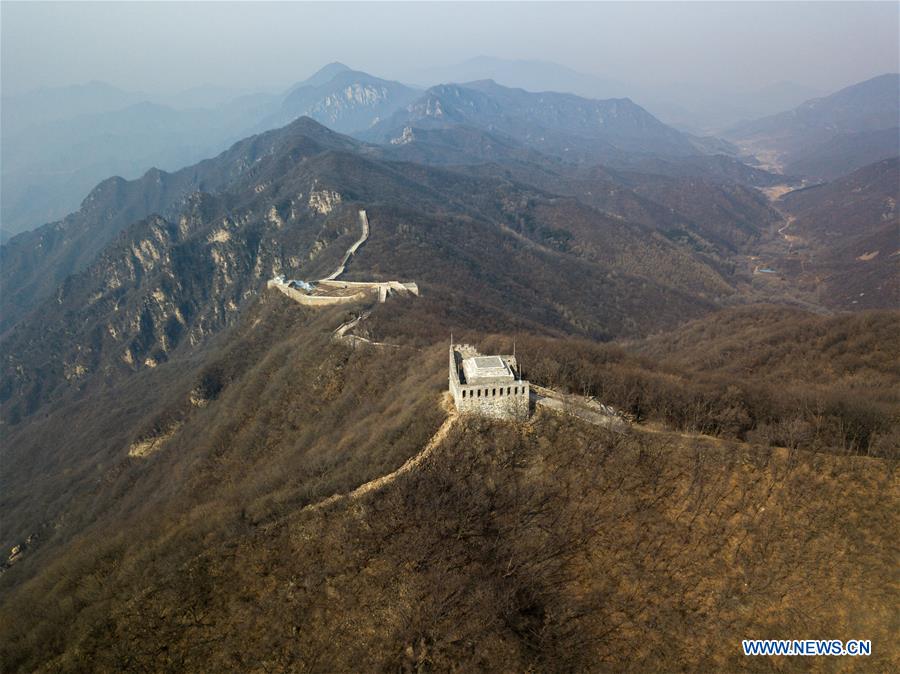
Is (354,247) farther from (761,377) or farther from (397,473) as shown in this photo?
(397,473)

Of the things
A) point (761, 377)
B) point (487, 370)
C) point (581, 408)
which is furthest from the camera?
point (761, 377)

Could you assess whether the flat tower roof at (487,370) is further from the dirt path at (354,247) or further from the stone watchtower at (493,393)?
the dirt path at (354,247)

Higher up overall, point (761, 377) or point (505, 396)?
point (505, 396)

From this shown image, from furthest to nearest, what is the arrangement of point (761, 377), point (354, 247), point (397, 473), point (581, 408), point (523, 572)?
point (354, 247)
point (761, 377)
point (581, 408)
point (397, 473)
point (523, 572)

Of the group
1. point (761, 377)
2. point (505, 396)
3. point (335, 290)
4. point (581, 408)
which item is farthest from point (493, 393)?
point (335, 290)

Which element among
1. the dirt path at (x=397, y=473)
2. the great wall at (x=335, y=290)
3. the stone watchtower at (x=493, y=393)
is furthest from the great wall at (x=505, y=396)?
the great wall at (x=335, y=290)
